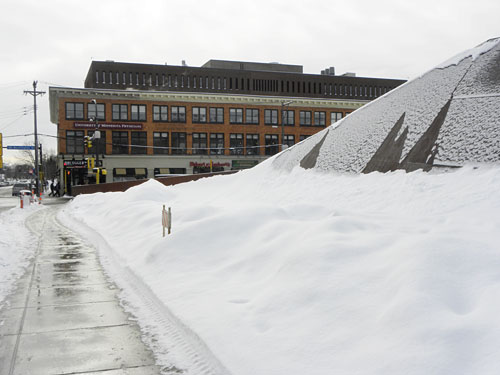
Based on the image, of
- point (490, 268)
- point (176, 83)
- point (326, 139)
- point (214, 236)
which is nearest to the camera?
point (490, 268)

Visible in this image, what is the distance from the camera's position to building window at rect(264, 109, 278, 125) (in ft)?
198

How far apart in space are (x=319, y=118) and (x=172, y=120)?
66.7 ft

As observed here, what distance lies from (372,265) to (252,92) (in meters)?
65.2

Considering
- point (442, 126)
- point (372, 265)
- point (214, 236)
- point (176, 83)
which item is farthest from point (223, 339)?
point (176, 83)

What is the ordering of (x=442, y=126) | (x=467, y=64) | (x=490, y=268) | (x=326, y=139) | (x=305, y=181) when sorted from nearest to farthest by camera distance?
1. (x=490, y=268)
2. (x=442, y=126)
3. (x=467, y=64)
4. (x=305, y=181)
5. (x=326, y=139)

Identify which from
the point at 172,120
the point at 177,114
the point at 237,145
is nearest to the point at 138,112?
the point at 172,120

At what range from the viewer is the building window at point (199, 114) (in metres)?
57.2

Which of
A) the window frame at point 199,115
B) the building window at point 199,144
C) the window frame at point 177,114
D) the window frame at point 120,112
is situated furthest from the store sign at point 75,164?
the window frame at point 199,115

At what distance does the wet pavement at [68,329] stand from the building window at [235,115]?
50259mm

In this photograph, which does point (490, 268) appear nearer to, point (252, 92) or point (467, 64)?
point (467, 64)

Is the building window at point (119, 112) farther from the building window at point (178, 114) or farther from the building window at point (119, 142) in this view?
the building window at point (178, 114)

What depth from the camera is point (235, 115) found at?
59.0 m

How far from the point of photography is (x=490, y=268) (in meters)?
5.24

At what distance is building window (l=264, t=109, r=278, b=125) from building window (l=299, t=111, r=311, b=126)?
3.69 meters
